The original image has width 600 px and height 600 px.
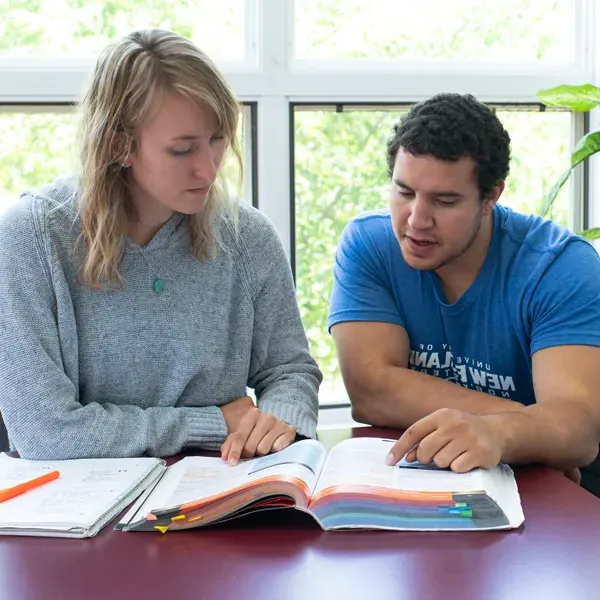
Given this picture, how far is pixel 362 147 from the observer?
2529 millimetres

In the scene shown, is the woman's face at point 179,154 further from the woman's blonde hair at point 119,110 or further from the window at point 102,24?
the window at point 102,24

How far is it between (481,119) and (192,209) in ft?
1.98

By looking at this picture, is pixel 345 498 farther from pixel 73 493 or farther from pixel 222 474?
pixel 73 493

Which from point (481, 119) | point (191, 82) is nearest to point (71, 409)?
point (191, 82)

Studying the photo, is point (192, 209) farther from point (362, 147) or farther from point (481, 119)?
point (362, 147)

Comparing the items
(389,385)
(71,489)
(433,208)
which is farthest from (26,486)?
(433,208)

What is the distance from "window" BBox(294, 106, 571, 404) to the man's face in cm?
89

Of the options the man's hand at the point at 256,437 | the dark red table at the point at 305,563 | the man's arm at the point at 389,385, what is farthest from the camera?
the man's arm at the point at 389,385

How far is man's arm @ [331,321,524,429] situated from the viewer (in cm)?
149

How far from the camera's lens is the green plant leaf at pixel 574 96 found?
2.18 metres

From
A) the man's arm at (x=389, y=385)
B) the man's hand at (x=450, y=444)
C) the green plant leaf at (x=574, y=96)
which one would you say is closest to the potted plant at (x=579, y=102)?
the green plant leaf at (x=574, y=96)

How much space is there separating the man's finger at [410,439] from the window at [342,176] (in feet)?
4.60

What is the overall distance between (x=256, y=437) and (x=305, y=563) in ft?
1.29

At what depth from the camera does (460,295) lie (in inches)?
64.8
